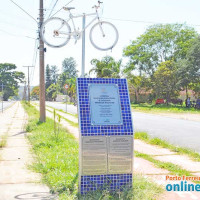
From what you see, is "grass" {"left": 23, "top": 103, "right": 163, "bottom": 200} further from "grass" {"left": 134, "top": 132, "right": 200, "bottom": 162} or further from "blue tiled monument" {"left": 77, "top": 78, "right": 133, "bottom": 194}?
"grass" {"left": 134, "top": 132, "right": 200, "bottom": 162}

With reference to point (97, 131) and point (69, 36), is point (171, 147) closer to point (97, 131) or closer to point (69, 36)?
point (69, 36)

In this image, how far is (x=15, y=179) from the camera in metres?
5.46

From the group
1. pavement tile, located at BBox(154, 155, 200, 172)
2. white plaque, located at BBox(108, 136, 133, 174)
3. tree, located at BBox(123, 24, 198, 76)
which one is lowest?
pavement tile, located at BBox(154, 155, 200, 172)

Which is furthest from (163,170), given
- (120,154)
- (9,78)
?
(9,78)

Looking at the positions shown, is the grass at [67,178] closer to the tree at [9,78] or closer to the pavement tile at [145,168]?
the pavement tile at [145,168]

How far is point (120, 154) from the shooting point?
463 cm

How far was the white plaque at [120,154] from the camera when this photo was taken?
181 inches

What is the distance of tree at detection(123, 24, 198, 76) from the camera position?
48.7 m

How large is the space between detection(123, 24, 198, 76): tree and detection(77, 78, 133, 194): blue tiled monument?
44.9 metres

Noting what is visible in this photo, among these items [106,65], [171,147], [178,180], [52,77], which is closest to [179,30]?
[106,65]

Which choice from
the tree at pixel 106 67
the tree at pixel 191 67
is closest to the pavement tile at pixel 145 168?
the tree at pixel 191 67

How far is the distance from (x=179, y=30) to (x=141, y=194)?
48382 mm


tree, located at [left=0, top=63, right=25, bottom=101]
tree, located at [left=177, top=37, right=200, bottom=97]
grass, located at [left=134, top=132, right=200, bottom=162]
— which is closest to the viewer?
grass, located at [left=134, top=132, right=200, bottom=162]

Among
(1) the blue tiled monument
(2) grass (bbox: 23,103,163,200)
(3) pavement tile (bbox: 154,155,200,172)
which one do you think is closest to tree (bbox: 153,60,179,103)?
(3) pavement tile (bbox: 154,155,200,172)
